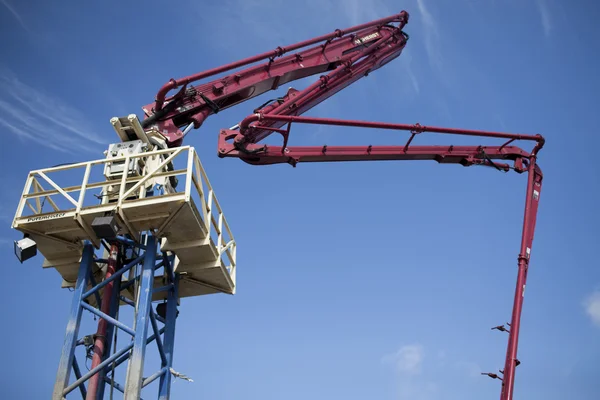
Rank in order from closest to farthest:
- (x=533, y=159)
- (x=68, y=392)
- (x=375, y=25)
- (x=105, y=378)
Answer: (x=68, y=392), (x=105, y=378), (x=533, y=159), (x=375, y=25)

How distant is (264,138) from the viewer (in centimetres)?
1981

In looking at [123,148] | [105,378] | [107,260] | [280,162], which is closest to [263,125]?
[280,162]

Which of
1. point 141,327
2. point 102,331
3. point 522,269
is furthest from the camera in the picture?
point 522,269

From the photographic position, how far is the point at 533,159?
72.9ft

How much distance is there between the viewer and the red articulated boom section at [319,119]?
1839cm

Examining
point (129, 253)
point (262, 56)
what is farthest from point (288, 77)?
point (129, 253)

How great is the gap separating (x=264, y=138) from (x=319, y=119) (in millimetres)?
1755

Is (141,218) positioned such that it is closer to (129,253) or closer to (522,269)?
(129,253)

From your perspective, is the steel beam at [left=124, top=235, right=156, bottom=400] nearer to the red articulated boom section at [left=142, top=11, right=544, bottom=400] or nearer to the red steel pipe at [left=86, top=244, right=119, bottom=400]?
the red steel pipe at [left=86, top=244, right=119, bottom=400]

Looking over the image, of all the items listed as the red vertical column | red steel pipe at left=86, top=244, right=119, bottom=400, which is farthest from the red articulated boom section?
red steel pipe at left=86, top=244, right=119, bottom=400

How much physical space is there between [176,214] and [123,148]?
10.4 feet

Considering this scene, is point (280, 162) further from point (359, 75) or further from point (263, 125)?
point (359, 75)

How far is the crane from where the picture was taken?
14.0m

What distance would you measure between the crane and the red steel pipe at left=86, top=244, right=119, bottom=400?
0.02 m
